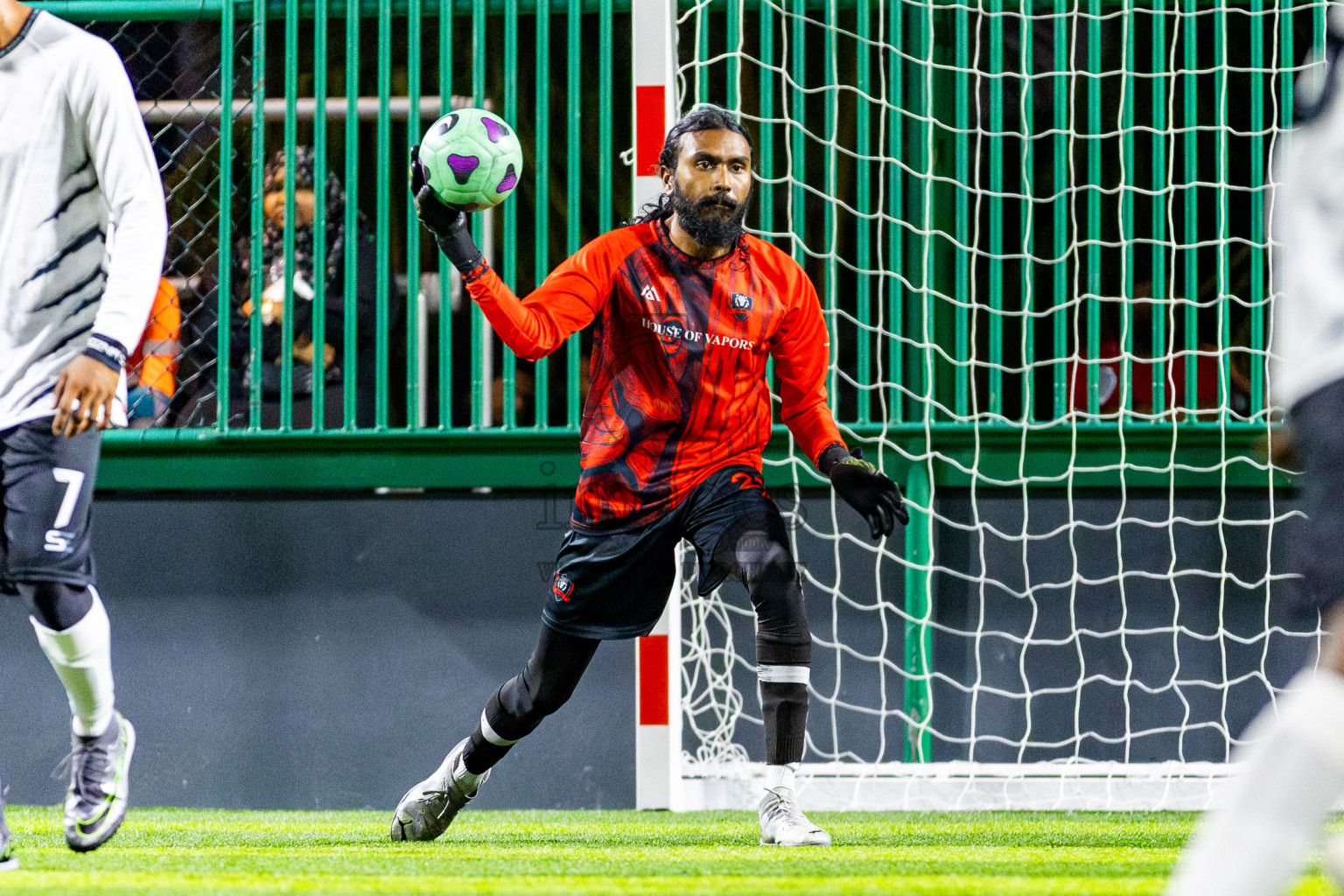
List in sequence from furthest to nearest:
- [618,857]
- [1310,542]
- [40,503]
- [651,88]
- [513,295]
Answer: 1. [651,88]
2. [513,295]
3. [618,857]
4. [40,503]
5. [1310,542]

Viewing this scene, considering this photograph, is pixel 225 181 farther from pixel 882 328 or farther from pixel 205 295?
pixel 882 328

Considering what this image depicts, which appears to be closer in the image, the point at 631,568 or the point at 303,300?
the point at 631,568

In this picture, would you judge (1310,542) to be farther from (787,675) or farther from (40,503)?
(40,503)

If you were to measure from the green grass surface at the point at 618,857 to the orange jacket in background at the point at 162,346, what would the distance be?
1.72 meters

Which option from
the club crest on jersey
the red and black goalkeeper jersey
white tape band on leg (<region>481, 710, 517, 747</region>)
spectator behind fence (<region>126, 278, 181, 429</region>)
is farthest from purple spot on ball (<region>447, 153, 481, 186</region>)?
spectator behind fence (<region>126, 278, 181, 429</region>)

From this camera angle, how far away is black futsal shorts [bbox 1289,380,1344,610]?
1854mm

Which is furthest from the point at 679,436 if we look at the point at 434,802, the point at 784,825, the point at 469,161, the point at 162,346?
the point at 162,346

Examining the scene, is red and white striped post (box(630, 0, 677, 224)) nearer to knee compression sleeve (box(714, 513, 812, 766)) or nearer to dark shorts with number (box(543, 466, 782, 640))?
dark shorts with number (box(543, 466, 782, 640))

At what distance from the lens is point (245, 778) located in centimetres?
575

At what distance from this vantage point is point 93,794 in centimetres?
339

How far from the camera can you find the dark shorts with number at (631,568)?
3.95 metres

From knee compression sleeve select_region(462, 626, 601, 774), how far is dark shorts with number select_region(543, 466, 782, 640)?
4cm

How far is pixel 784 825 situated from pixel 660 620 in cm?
140

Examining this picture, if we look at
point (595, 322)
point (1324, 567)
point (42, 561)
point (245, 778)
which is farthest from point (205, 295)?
point (1324, 567)
